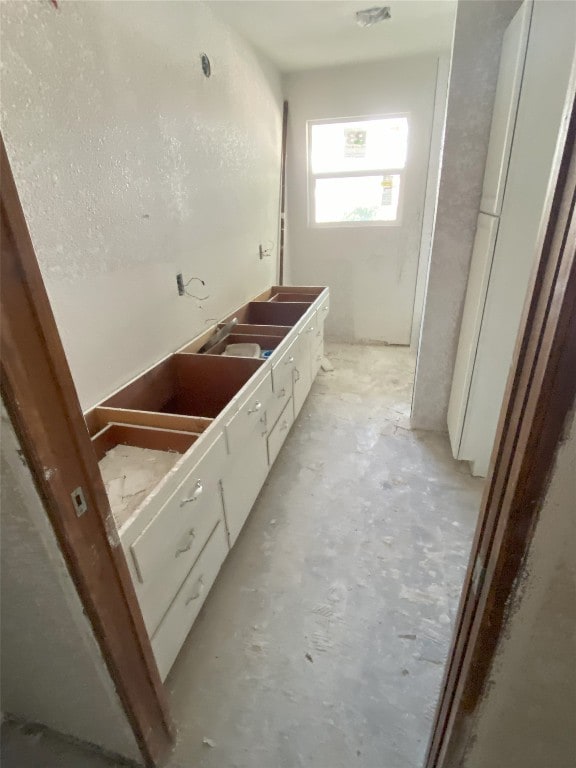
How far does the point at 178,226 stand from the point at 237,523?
155cm

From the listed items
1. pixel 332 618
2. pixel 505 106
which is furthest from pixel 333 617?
pixel 505 106

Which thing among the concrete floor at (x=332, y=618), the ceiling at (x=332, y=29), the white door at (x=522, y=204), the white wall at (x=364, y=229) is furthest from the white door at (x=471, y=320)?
the white wall at (x=364, y=229)

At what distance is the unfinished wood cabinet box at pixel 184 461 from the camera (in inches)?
45.8

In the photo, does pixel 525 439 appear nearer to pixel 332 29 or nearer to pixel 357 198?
pixel 332 29

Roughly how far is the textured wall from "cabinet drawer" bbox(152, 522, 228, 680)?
1.73 meters

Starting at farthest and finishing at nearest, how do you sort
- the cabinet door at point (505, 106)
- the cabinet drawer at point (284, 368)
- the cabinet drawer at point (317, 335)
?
the cabinet drawer at point (317, 335) → the cabinet drawer at point (284, 368) → the cabinet door at point (505, 106)

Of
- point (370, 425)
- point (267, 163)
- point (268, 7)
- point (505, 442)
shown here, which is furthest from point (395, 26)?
point (505, 442)

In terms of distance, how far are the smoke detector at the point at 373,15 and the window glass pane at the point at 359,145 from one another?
1070mm

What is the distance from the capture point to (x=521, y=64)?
5.18ft

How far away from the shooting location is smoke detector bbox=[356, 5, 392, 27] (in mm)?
Result: 2416

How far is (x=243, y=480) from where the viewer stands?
5.92ft

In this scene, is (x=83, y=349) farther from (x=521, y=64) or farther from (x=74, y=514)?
(x=521, y=64)

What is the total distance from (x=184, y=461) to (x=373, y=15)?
297 centimetres

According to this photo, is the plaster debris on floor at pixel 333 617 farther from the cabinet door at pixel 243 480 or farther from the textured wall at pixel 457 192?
the textured wall at pixel 457 192
